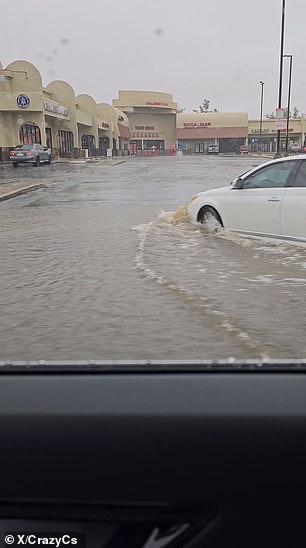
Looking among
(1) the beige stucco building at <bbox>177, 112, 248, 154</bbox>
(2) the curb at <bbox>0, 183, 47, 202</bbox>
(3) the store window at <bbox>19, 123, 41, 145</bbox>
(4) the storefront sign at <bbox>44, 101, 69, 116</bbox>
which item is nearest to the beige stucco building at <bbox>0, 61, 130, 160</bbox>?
(4) the storefront sign at <bbox>44, 101, 69, 116</bbox>

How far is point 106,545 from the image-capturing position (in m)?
1.49

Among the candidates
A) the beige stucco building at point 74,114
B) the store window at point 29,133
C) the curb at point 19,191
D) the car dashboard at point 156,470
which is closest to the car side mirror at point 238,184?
the beige stucco building at point 74,114

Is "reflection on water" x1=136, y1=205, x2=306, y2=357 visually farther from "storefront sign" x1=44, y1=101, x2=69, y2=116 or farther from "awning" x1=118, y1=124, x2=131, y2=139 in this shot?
"storefront sign" x1=44, y1=101, x2=69, y2=116

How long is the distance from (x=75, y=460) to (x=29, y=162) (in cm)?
2944

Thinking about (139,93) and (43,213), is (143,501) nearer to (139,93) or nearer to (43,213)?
(139,93)

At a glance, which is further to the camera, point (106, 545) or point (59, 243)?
point (59, 243)

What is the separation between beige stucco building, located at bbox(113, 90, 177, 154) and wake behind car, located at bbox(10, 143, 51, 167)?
22.1 metres

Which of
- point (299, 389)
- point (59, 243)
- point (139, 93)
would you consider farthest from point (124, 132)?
point (299, 389)

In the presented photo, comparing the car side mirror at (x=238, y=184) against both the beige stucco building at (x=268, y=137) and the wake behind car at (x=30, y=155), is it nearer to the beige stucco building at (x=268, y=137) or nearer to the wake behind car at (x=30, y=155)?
the beige stucco building at (x=268, y=137)

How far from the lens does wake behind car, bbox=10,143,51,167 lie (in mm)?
28641

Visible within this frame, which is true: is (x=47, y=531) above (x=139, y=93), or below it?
below

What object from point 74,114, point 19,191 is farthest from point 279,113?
point 19,191

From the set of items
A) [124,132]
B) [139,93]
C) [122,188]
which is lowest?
[122,188]

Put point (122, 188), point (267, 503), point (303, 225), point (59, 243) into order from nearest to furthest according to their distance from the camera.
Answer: point (267, 503), point (59, 243), point (303, 225), point (122, 188)
